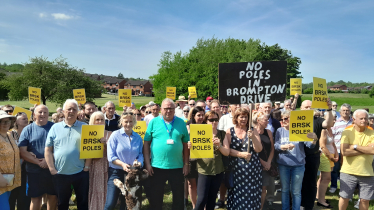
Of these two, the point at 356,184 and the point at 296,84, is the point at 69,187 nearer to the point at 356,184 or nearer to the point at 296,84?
the point at 356,184

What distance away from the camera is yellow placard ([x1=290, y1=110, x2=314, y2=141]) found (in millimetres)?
4387

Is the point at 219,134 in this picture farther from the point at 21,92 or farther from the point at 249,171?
the point at 21,92

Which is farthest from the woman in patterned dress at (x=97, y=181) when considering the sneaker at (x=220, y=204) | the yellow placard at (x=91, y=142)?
the sneaker at (x=220, y=204)

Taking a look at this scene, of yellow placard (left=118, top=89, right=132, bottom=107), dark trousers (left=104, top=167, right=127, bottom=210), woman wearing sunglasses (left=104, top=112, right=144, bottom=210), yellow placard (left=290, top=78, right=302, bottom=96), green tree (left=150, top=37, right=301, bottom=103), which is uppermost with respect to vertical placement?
green tree (left=150, top=37, right=301, bottom=103)

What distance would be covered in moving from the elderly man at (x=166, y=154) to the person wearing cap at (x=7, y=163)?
198cm

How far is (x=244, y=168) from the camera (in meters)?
4.11

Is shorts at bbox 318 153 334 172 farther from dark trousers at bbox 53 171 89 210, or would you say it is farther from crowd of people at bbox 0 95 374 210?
dark trousers at bbox 53 171 89 210

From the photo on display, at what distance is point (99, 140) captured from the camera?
4.21 metres

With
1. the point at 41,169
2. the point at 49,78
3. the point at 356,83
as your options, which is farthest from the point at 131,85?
the point at 356,83

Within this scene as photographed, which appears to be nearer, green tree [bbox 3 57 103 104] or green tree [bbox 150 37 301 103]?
green tree [bbox 3 57 103 104]

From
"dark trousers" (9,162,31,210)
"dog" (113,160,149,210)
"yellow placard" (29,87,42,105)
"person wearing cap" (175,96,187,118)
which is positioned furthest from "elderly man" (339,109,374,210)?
"yellow placard" (29,87,42,105)

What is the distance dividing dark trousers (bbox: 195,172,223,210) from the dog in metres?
0.99

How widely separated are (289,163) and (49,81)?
32.2 metres

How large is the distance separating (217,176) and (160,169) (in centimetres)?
105
